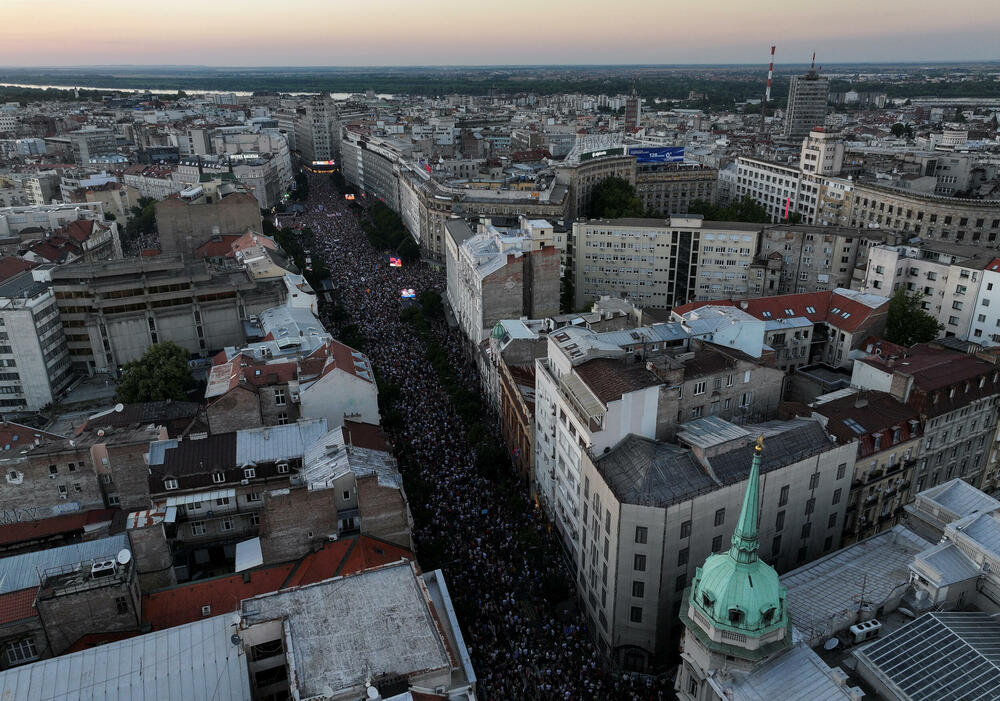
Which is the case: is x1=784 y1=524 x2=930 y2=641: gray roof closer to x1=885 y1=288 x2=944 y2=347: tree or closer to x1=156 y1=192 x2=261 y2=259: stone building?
x1=885 y1=288 x2=944 y2=347: tree

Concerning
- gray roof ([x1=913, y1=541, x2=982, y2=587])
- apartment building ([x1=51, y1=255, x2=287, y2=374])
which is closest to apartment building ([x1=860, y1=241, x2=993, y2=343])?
gray roof ([x1=913, y1=541, x2=982, y2=587])

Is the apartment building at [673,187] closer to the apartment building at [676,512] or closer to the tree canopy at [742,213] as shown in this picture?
the tree canopy at [742,213]

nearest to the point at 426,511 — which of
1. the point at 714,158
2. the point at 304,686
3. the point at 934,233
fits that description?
the point at 304,686

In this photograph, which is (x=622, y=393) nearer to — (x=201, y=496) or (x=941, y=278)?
(x=201, y=496)

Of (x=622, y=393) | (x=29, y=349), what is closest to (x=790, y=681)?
(x=622, y=393)

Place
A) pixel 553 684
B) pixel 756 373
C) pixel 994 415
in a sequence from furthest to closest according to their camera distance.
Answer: pixel 994 415 < pixel 756 373 < pixel 553 684

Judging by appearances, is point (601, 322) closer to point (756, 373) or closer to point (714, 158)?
point (756, 373)
